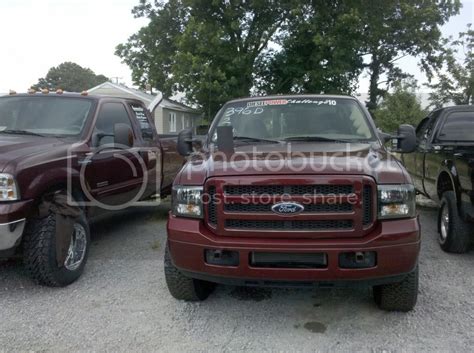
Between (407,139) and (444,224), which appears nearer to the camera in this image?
(407,139)

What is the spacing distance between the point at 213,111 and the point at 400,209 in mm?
22987

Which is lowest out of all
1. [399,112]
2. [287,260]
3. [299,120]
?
[287,260]

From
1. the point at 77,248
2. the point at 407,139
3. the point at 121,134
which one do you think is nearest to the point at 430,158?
the point at 407,139

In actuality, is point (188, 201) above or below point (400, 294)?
above

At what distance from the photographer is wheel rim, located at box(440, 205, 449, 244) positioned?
541 cm

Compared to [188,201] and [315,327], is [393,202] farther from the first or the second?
[188,201]

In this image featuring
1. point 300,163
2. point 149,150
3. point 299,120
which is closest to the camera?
point 300,163

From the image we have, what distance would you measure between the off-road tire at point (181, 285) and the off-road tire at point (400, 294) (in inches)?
59.7

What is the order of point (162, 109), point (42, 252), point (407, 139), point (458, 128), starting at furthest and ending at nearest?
point (162, 109) < point (458, 128) < point (407, 139) < point (42, 252)

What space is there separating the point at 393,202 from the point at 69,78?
8726 cm

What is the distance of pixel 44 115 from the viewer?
17.0ft

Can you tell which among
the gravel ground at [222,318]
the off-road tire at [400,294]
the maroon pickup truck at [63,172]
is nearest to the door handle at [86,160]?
the maroon pickup truck at [63,172]

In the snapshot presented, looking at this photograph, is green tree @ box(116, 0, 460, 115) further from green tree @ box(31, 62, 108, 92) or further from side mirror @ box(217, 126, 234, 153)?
green tree @ box(31, 62, 108, 92)

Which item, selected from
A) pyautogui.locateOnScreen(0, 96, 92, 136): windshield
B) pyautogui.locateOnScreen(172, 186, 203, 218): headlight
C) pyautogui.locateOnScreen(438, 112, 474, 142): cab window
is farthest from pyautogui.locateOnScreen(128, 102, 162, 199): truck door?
pyautogui.locateOnScreen(438, 112, 474, 142): cab window
